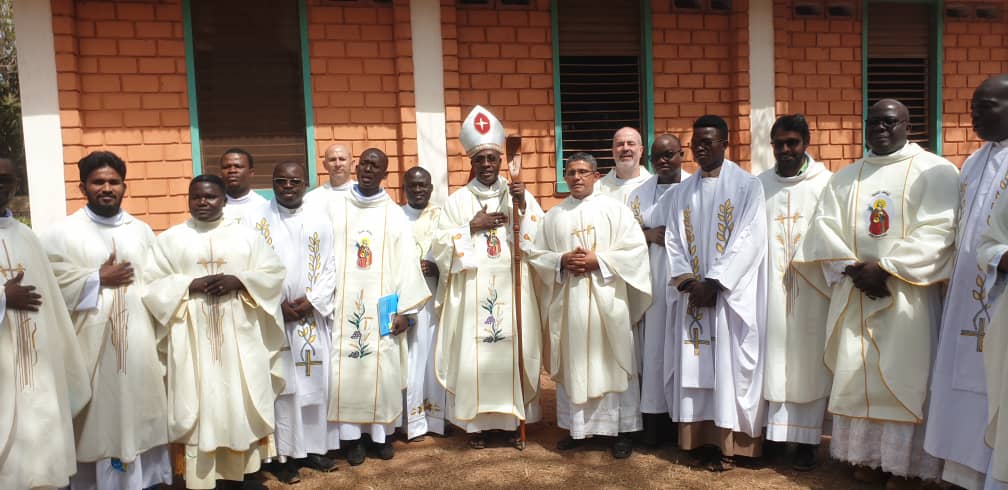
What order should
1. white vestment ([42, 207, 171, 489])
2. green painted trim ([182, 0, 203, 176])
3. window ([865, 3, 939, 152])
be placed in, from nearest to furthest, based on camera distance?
white vestment ([42, 207, 171, 489])
green painted trim ([182, 0, 203, 176])
window ([865, 3, 939, 152])

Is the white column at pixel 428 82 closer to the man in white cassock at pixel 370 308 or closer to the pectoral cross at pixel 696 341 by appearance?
the man in white cassock at pixel 370 308

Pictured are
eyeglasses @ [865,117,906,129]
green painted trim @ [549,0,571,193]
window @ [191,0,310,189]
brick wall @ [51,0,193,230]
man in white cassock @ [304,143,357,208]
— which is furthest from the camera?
green painted trim @ [549,0,571,193]

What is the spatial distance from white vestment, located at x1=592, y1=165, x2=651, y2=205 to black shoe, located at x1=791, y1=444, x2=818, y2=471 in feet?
6.88

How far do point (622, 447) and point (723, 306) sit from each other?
1193mm

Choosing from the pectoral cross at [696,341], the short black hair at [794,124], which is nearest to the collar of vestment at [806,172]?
the short black hair at [794,124]

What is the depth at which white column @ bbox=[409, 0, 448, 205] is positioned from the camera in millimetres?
7348

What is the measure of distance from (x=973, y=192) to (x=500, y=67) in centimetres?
461

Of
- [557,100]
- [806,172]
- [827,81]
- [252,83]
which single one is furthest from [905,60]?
[252,83]

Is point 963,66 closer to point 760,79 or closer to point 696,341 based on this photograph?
point 760,79

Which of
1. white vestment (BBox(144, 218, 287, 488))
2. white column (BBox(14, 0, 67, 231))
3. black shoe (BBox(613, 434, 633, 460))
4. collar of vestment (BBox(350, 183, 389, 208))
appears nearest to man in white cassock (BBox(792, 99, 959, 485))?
black shoe (BBox(613, 434, 633, 460))

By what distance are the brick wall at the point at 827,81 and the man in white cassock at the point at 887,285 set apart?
3.93 m

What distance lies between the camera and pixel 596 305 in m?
5.22

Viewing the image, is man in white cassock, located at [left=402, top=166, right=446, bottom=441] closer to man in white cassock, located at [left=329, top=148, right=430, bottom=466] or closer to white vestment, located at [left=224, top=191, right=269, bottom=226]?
man in white cassock, located at [left=329, top=148, right=430, bottom=466]

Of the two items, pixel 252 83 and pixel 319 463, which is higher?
pixel 252 83
